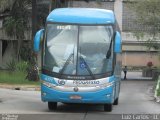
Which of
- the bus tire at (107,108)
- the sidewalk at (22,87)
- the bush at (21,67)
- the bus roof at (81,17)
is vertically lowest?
the bush at (21,67)

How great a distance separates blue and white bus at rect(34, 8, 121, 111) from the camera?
55.3 feet

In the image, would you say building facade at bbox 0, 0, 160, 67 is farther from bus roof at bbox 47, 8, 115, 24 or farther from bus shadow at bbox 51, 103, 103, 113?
bus roof at bbox 47, 8, 115, 24

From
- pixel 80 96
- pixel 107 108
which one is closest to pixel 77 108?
pixel 107 108

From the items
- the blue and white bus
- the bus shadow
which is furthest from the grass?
the blue and white bus

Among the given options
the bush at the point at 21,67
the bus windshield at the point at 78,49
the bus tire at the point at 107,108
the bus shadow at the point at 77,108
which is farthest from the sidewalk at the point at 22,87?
the bus windshield at the point at 78,49

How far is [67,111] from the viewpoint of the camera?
17.9 meters

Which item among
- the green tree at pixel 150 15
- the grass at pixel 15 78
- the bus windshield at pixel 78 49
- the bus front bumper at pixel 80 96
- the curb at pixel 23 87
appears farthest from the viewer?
the green tree at pixel 150 15

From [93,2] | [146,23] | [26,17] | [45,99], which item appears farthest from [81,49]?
[93,2]

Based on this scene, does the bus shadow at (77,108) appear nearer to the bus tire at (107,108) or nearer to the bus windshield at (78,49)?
the bus tire at (107,108)

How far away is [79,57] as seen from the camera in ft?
56.3

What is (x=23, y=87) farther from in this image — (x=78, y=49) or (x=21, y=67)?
(x=78, y=49)

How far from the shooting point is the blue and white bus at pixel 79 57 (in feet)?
55.3

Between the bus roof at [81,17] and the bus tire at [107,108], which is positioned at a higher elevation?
the bus roof at [81,17]

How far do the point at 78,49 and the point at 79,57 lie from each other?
0.94 feet
